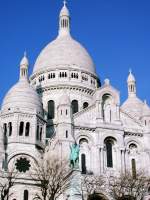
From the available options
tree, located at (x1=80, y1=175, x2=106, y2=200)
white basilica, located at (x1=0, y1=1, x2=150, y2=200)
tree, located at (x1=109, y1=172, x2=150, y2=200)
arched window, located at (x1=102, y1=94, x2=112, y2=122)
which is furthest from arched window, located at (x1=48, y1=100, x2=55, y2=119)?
tree, located at (x1=109, y1=172, x2=150, y2=200)

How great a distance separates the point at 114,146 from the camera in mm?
56031

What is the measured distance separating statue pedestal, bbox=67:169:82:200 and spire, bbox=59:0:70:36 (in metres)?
42.3

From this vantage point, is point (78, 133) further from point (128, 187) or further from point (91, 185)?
point (128, 187)

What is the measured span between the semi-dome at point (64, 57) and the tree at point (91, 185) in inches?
1069

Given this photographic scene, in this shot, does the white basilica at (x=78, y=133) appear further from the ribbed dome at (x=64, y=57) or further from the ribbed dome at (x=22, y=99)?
the ribbed dome at (x=64, y=57)

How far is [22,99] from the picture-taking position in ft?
195

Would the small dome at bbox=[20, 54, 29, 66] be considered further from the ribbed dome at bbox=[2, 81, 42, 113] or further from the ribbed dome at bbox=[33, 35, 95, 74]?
the ribbed dome at bbox=[2, 81, 42, 113]

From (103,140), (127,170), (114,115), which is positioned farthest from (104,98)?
(127,170)

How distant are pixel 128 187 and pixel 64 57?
32.4 meters

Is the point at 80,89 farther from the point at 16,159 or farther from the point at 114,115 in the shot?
the point at 16,159

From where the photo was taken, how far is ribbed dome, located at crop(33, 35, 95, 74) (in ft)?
242

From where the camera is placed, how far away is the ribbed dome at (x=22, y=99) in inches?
2311

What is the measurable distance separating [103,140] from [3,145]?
40.9 ft

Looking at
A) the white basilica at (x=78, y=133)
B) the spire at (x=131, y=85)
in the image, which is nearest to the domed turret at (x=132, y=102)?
the spire at (x=131, y=85)
